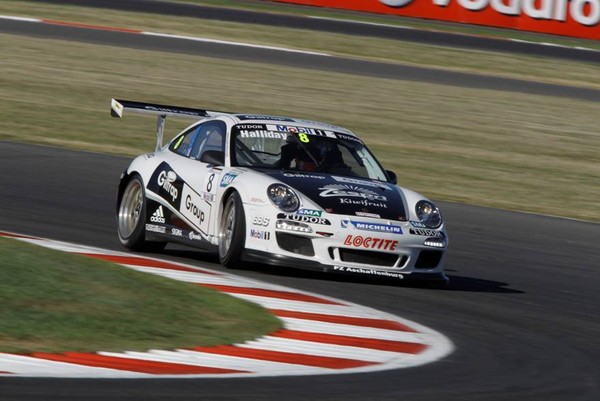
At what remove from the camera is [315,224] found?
908cm

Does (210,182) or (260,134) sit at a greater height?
(260,134)

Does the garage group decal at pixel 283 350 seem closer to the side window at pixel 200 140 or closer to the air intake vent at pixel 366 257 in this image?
the air intake vent at pixel 366 257

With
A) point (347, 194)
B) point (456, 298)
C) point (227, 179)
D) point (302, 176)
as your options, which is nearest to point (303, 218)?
point (347, 194)

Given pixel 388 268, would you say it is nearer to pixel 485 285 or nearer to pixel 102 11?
pixel 485 285

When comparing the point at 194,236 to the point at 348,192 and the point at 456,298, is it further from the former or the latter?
the point at 456,298

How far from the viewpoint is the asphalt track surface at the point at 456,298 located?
18.5 feet

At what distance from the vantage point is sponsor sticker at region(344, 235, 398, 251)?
9.08 meters

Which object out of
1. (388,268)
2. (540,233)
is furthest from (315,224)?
(540,233)

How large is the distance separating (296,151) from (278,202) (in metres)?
0.91

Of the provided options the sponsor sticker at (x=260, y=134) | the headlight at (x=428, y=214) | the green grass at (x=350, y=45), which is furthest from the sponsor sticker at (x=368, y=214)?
the green grass at (x=350, y=45)

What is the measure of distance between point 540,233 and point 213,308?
18.6ft

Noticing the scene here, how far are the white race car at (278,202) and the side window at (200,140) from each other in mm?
11

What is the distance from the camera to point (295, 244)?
9.17 m

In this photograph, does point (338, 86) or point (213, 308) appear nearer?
point (213, 308)
